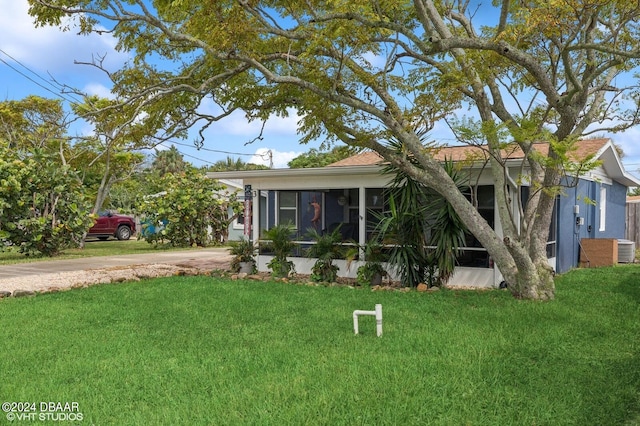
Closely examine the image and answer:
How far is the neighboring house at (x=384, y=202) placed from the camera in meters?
10.4

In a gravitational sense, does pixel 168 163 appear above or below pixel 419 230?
above

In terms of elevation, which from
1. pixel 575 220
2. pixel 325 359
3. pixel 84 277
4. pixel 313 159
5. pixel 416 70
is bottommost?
pixel 325 359

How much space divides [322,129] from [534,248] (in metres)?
4.70

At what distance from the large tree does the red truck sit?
52.3 ft

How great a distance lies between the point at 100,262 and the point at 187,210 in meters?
5.60

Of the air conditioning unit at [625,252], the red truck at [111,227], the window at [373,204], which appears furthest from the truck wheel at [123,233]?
the air conditioning unit at [625,252]

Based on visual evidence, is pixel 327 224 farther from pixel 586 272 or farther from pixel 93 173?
pixel 93 173

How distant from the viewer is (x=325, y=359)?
4902 mm

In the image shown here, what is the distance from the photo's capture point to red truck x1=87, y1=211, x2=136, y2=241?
959 inches

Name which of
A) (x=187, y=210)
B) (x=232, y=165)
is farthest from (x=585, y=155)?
(x=232, y=165)

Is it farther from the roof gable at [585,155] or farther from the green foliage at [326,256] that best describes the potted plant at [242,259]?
the roof gable at [585,155]

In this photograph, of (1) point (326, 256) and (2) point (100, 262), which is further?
(2) point (100, 262)

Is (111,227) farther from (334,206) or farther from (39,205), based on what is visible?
(334,206)

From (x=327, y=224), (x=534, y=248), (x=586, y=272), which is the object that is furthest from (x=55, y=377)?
(x=586, y=272)
